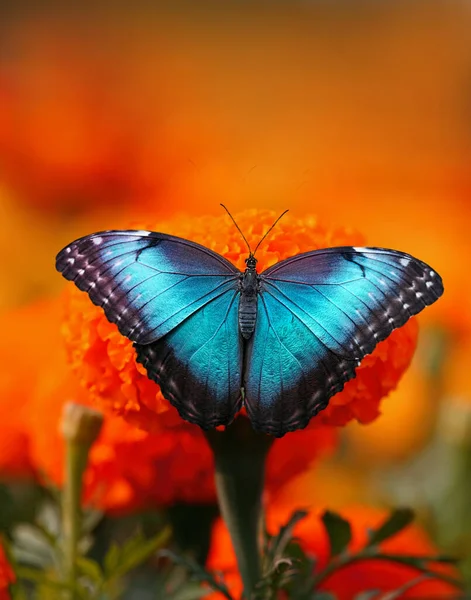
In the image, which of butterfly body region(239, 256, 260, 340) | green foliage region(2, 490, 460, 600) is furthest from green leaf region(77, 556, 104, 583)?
butterfly body region(239, 256, 260, 340)

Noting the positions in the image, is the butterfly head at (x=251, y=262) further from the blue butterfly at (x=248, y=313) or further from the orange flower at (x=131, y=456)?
the orange flower at (x=131, y=456)

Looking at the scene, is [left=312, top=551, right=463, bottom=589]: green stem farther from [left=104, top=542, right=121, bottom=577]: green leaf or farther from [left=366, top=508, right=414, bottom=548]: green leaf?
[left=104, top=542, right=121, bottom=577]: green leaf

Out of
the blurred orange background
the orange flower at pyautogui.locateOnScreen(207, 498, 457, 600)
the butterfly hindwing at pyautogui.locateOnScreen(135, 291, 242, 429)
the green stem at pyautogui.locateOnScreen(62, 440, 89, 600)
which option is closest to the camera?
the butterfly hindwing at pyautogui.locateOnScreen(135, 291, 242, 429)

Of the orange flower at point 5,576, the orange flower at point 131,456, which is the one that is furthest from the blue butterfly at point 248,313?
the orange flower at point 5,576

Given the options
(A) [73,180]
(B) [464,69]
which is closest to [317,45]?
(B) [464,69]

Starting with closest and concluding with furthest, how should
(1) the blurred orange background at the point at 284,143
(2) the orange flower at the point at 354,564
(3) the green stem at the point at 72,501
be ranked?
(3) the green stem at the point at 72,501 → (2) the orange flower at the point at 354,564 → (1) the blurred orange background at the point at 284,143

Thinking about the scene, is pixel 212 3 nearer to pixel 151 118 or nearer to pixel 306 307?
pixel 151 118
